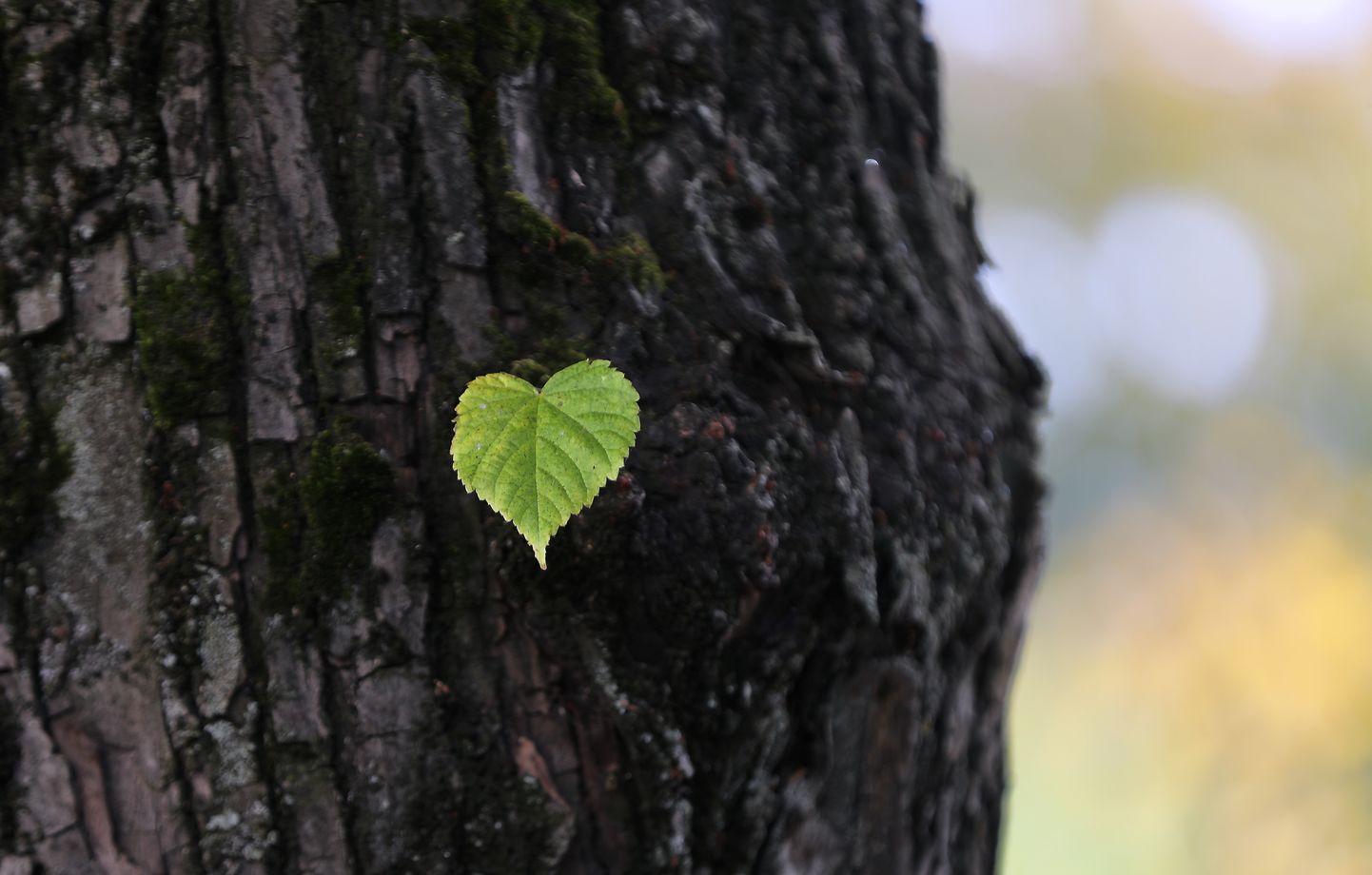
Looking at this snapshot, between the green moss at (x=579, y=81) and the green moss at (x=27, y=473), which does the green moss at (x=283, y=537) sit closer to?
the green moss at (x=27, y=473)

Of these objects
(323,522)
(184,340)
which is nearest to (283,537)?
(323,522)

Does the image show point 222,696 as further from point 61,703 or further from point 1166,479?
point 1166,479

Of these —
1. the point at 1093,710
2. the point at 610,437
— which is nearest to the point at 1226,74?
→ the point at 1093,710

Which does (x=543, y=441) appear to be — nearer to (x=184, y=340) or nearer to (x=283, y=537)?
(x=283, y=537)

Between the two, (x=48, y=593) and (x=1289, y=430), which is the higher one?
(x=1289, y=430)

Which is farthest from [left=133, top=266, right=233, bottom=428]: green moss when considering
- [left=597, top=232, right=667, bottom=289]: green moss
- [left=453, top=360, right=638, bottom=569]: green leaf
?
[left=597, top=232, right=667, bottom=289]: green moss

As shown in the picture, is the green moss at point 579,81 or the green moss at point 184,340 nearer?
the green moss at point 184,340

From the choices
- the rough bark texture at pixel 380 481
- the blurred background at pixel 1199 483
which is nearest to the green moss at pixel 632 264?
the rough bark texture at pixel 380 481
